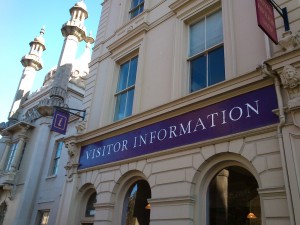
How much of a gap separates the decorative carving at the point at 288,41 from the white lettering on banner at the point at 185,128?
1144 millimetres

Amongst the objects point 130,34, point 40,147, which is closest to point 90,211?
point 130,34

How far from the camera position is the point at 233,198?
594cm

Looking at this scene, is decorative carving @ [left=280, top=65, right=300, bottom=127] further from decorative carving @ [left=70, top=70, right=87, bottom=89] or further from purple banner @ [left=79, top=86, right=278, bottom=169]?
decorative carving @ [left=70, top=70, right=87, bottom=89]

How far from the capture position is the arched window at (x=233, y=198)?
559 centimetres

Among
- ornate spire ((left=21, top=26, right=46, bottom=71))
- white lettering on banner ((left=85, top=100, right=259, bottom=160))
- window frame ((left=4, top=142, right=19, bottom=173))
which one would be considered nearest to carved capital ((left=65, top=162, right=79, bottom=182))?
white lettering on banner ((left=85, top=100, right=259, bottom=160))

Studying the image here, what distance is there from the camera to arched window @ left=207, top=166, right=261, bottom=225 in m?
5.59

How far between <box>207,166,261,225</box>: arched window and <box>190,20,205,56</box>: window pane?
3623 millimetres

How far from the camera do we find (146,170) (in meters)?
7.61

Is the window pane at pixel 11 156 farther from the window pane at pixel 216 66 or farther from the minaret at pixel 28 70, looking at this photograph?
the window pane at pixel 216 66

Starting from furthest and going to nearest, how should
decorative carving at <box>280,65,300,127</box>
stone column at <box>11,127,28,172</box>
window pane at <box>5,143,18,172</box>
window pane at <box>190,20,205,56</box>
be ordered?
window pane at <box>5,143,18,172</box>
stone column at <box>11,127,28,172</box>
window pane at <box>190,20,205,56</box>
decorative carving at <box>280,65,300,127</box>

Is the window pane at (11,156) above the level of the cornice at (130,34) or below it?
below

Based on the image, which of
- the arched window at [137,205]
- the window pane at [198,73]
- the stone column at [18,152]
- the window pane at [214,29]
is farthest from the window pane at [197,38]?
the stone column at [18,152]

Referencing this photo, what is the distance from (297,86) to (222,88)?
1595mm

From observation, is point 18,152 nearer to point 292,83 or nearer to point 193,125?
point 193,125
